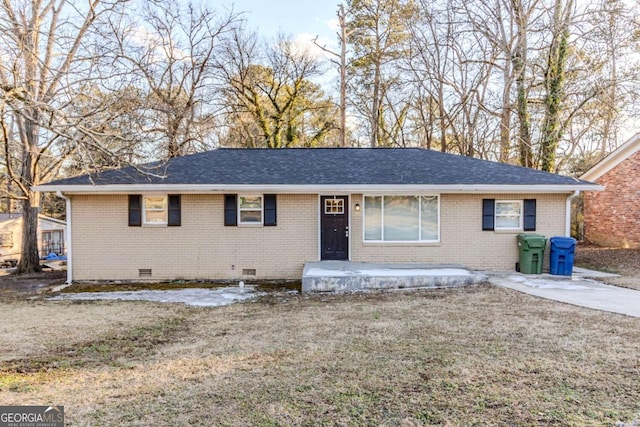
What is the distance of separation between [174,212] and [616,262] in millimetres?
12909

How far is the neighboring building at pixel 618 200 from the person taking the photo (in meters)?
14.3

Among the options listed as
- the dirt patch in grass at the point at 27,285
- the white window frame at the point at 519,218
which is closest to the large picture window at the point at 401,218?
the white window frame at the point at 519,218

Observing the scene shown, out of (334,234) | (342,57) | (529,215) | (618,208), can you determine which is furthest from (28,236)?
(618,208)

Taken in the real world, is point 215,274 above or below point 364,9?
below

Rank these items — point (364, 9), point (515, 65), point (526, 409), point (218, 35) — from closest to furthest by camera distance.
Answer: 1. point (526, 409)
2. point (515, 65)
3. point (218, 35)
4. point (364, 9)

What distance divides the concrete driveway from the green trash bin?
223mm

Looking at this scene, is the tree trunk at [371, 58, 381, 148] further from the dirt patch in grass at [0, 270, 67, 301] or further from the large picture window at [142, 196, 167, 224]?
the dirt patch in grass at [0, 270, 67, 301]

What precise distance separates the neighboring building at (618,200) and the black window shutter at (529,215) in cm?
669

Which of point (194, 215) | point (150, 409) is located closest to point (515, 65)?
point (194, 215)

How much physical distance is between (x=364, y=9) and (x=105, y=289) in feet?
66.3

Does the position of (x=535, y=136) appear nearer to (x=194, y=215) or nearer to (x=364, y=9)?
(x=364, y=9)

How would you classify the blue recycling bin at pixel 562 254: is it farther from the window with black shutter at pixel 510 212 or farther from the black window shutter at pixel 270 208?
the black window shutter at pixel 270 208

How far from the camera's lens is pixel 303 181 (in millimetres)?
10328

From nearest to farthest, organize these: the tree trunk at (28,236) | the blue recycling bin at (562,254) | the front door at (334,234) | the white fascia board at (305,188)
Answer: the blue recycling bin at (562,254) < the white fascia board at (305,188) < the front door at (334,234) < the tree trunk at (28,236)
